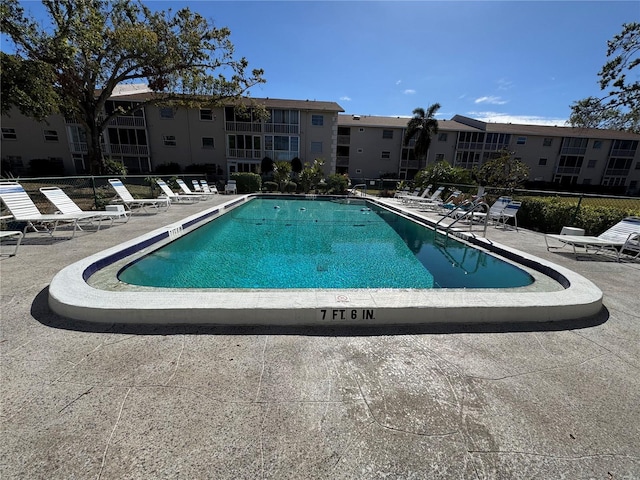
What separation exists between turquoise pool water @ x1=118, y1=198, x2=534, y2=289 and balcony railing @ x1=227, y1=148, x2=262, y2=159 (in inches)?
698

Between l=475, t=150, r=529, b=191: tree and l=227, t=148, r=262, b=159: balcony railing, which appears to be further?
l=227, t=148, r=262, b=159: balcony railing

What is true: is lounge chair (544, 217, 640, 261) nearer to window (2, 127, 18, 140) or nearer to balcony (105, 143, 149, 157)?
balcony (105, 143, 149, 157)

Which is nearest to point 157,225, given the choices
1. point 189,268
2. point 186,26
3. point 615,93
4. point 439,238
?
point 189,268

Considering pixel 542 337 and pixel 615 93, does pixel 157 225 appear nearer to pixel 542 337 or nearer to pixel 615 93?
pixel 542 337

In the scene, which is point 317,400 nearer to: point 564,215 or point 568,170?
point 564,215

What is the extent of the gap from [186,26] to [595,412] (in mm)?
20852

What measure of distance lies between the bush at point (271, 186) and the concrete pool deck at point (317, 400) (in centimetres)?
1867

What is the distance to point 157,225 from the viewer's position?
8.09 meters

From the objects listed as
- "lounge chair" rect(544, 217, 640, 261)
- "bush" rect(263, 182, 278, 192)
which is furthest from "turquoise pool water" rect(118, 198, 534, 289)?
"bush" rect(263, 182, 278, 192)

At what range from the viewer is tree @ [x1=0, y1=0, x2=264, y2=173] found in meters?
11.8

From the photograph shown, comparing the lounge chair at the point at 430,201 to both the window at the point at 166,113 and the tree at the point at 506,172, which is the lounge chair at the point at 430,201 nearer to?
the tree at the point at 506,172

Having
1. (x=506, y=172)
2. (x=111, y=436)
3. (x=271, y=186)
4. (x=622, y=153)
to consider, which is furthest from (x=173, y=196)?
(x=622, y=153)

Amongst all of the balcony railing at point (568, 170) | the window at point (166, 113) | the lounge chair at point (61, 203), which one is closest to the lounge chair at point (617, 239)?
the lounge chair at point (61, 203)

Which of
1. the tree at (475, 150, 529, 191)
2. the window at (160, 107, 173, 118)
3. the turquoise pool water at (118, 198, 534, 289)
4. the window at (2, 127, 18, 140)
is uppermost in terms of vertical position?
the window at (160, 107, 173, 118)
